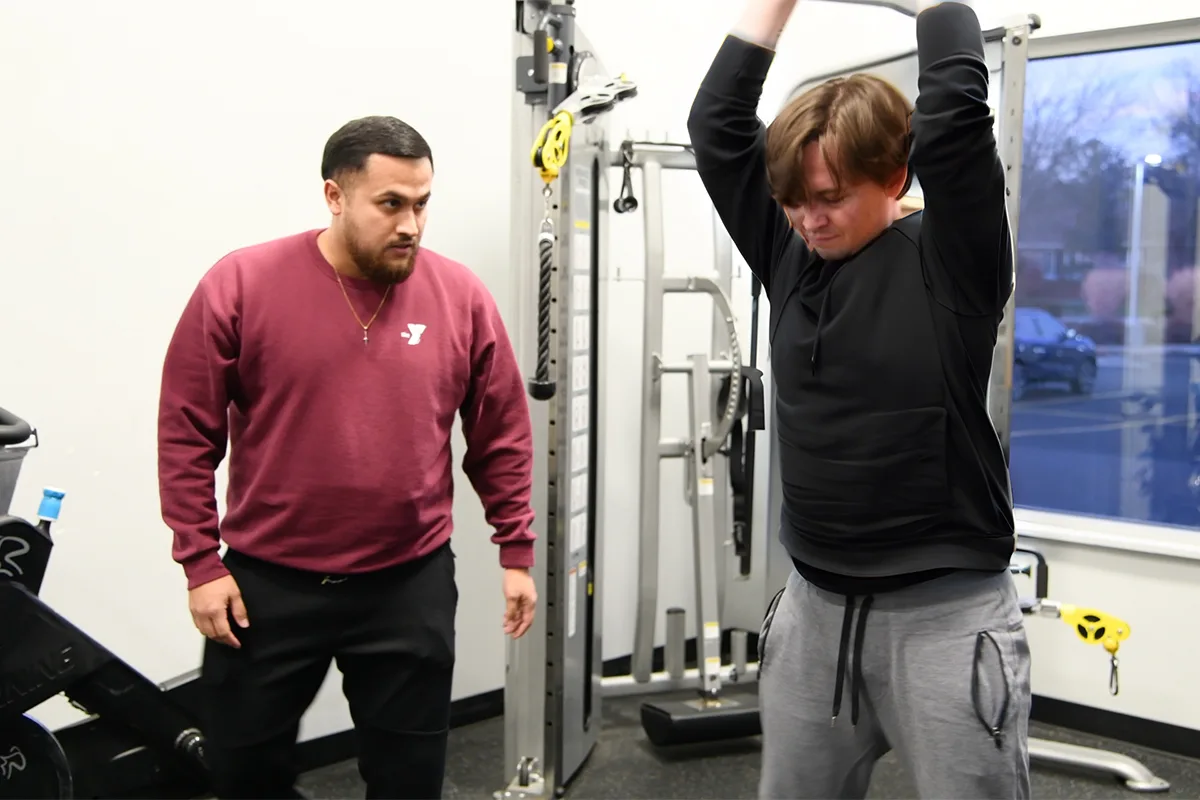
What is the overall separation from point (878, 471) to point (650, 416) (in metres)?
1.84

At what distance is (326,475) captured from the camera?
1.59 m

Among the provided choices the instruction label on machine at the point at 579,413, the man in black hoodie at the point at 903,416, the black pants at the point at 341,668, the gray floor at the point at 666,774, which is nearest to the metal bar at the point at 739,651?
the gray floor at the point at 666,774

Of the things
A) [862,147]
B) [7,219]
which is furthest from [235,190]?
[862,147]

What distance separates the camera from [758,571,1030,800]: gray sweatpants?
112 centimetres

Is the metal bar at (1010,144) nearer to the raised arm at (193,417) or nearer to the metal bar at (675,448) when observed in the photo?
the metal bar at (675,448)

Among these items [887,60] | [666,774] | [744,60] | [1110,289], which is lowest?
[666,774]

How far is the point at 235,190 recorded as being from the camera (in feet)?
8.13

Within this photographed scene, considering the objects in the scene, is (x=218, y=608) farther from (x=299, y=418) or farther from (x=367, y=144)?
(x=367, y=144)

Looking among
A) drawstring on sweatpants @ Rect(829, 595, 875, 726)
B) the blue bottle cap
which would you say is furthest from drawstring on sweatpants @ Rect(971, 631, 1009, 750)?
the blue bottle cap

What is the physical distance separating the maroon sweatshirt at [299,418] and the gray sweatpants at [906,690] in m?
0.65

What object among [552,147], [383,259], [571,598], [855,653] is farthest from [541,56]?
[855,653]

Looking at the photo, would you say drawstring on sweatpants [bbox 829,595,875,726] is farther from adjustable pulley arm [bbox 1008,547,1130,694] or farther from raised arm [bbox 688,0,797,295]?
adjustable pulley arm [bbox 1008,547,1130,694]

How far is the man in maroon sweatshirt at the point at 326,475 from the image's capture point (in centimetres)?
158

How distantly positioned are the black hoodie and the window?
2345mm
